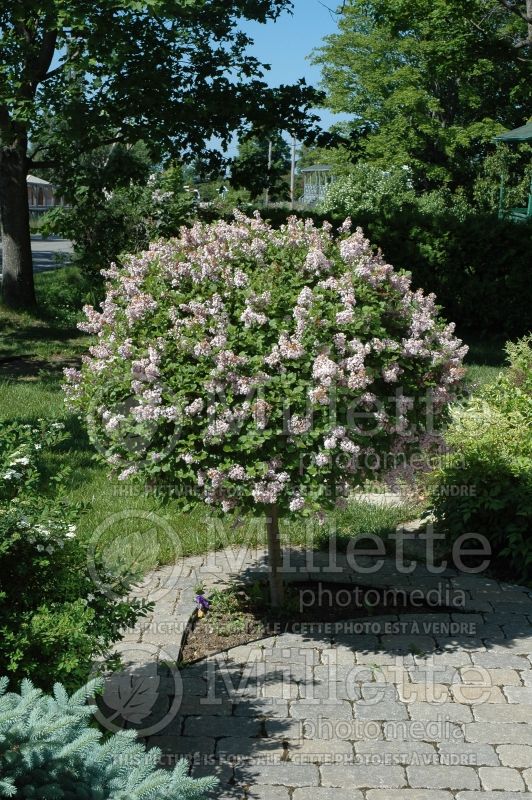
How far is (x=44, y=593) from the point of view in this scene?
407cm

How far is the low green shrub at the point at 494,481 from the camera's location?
624 centimetres

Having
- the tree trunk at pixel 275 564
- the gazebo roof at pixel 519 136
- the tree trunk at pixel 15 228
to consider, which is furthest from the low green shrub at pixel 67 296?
the gazebo roof at pixel 519 136

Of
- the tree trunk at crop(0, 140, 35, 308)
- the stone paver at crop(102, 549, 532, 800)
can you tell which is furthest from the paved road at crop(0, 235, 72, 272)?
the stone paver at crop(102, 549, 532, 800)

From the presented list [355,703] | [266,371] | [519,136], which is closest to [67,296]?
[519,136]

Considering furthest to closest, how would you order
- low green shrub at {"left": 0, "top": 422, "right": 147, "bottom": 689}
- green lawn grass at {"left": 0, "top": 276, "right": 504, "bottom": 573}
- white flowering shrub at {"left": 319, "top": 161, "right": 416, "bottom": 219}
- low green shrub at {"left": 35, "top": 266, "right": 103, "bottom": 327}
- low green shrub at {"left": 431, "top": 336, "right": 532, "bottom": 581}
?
white flowering shrub at {"left": 319, "top": 161, "right": 416, "bottom": 219} → low green shrub at {"left": 35, "top": 266, "right": 103, "bottom": 327} → green lawn grass at {"left": 0, "top": 276, "right": 504, "bottom": 573} → low green shrub at {"left": 431, "top": 336, "right": 532, "bottom": 581} → low green shrub at {"left": 0, "top": 422, "right": 147, "bottom": 689}

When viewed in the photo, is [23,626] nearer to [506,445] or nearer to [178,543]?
[178,543]

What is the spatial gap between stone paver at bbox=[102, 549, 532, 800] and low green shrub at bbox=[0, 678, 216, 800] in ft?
3.41

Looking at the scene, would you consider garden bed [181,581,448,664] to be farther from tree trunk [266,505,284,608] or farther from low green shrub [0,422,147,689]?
low green shrub [0,422,147,689]

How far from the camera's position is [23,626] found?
3.75 m

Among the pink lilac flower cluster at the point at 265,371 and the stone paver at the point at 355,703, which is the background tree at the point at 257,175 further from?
the stone paver at the point at 355,703

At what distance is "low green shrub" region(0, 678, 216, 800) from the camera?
9.27 ft

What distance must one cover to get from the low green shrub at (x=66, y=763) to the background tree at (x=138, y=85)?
9.46m

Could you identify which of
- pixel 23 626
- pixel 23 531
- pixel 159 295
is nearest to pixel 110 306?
pixel 159 295

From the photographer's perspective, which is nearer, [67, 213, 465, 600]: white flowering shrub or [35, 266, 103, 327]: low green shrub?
[67, 213, 465, 600]: white flowering shrub
